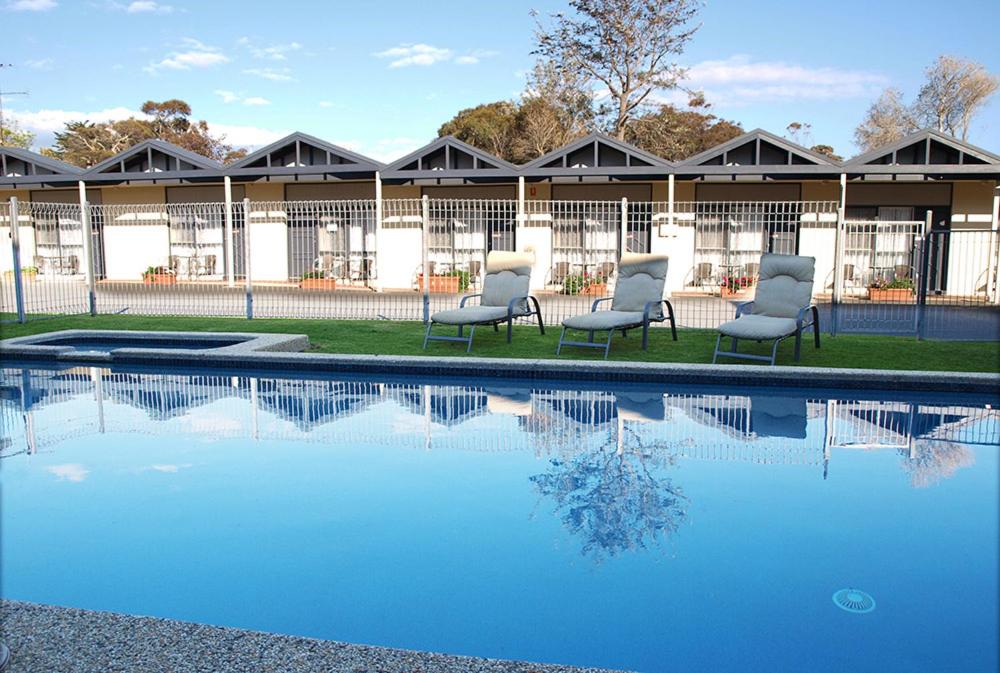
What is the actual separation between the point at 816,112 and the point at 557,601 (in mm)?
43469

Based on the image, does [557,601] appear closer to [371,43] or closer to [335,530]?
[335,530]

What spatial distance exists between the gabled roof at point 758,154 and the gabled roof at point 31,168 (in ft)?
52.2

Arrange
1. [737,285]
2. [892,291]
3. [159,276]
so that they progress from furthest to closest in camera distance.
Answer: [159,276] < [737,285] < [892,291]

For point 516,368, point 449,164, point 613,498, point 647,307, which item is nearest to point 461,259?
point 449,164

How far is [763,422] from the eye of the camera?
645 cm

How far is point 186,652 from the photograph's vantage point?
8.46 feet

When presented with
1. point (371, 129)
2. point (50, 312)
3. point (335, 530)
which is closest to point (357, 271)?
point (50, 312)

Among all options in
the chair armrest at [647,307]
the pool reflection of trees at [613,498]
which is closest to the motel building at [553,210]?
the chair armrest at [647,307]

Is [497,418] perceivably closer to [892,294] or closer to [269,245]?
[892,294]

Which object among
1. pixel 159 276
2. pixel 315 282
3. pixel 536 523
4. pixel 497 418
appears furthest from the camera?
pixel 159 276

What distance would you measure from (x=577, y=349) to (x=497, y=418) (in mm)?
3027

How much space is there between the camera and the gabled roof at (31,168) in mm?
20656

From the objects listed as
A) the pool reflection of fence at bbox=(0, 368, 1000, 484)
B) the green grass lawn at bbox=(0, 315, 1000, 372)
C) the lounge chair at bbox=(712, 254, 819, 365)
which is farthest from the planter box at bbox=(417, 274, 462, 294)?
the pool reflection of fence at bbox=(0, 368, 1000, 484)

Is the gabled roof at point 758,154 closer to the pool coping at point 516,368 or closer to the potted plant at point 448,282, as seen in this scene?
the potted plant at point 448,282
